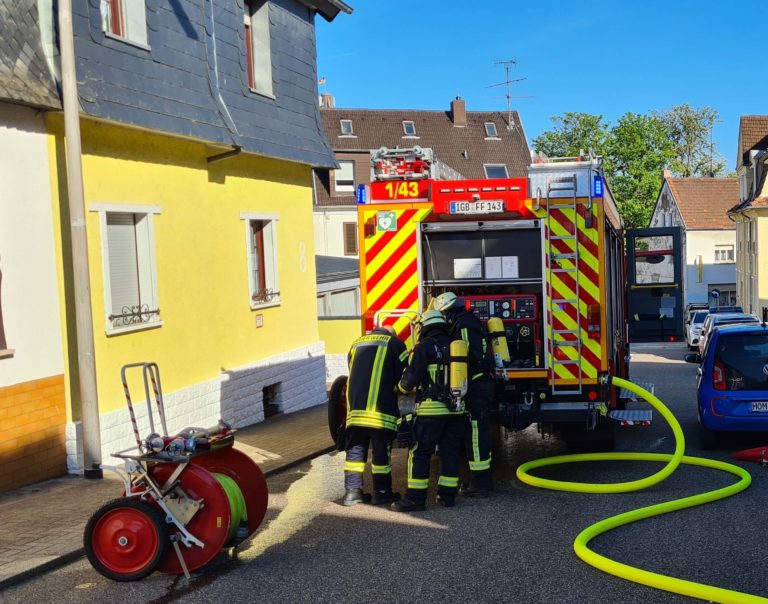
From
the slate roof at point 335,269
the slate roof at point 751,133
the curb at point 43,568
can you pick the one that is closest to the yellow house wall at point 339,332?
the slate roof at point 335,269

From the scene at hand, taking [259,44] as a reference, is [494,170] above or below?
above

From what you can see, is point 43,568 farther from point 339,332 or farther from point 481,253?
point 339,332

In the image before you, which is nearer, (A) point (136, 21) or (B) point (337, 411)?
(B) point (337, 411)

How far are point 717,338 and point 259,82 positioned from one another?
25.7 feet

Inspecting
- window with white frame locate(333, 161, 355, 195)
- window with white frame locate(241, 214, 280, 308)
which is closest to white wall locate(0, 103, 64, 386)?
window with white frame locate(241, 214, 280, 308)

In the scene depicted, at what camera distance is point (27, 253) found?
9.09m

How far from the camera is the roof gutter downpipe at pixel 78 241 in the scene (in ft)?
28.8

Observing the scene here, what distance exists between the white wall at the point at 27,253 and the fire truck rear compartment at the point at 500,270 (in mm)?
3691

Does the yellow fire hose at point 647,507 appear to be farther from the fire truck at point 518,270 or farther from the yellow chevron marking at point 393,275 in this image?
the yellow chevron marking at point 393,275

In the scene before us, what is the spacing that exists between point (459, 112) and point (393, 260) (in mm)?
41620

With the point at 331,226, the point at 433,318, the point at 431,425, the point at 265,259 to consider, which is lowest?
the point at 431,425

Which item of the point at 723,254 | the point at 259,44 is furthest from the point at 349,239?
the point at 259,44

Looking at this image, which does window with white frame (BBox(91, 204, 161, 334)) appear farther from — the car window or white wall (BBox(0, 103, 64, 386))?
the car window

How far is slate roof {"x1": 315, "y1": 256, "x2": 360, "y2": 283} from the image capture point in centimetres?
2128
